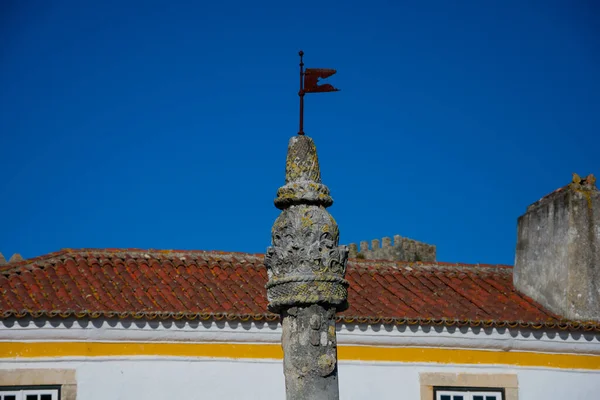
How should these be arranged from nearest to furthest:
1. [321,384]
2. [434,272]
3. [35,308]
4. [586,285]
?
[321,384], [35,308], [586,285], [434,272]

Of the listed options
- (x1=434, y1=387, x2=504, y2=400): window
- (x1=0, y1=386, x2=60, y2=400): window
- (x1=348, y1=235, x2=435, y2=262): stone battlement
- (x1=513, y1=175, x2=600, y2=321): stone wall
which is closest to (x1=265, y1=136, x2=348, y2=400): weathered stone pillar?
(x1=0, y1=386, x2=60, y2=400): window

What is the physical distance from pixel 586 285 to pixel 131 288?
6.51 metres

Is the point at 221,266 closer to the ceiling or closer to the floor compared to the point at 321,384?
closer to the ceiling

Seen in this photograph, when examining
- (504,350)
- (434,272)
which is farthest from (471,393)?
(434,272)

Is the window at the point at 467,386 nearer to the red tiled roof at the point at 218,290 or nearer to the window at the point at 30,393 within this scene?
the red tiled roof at the point at 218,290

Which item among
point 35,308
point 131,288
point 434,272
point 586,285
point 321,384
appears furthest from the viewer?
point 434,272

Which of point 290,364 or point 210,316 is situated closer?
point 290,364

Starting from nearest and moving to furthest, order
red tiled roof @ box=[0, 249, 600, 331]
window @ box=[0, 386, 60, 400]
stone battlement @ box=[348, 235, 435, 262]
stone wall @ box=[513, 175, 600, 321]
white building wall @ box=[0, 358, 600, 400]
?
window @ box=[0, 386, 60, 400] → white building wall @ box=[0, 358, 600, 400] → red tiled roof @ box=[0, 249, 600, 331] → stone wall @ box=[513, 175, 600, 321] → stone battlement @ box=[348, 235, 435, 262]

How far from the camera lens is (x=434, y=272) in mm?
15688

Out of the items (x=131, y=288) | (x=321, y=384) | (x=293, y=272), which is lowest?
(x=321, y=384)

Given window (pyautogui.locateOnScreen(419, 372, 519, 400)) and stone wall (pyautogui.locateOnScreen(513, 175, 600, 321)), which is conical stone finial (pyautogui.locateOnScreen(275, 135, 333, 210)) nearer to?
window (pyautogui.locateOnScreen(419, 372, 519, 400))

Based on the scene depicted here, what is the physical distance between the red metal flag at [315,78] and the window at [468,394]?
6855 millimetres

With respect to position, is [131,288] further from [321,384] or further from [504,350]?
[321,384]

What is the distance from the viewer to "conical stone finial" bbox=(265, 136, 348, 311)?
24.5 feet
